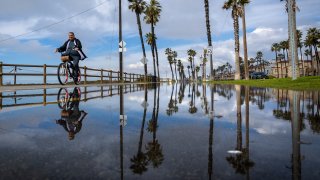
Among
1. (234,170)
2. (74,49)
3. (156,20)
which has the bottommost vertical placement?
(234,170)

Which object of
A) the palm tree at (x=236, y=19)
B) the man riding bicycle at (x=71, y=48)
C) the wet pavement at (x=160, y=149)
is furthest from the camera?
the palm tree at (x=236, y=19)

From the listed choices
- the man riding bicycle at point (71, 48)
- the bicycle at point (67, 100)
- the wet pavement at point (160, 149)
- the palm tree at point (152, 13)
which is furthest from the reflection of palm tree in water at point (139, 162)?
the palm tree at point (152, 13)

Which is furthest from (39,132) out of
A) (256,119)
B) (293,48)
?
(293,48)

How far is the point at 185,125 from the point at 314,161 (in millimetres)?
2245

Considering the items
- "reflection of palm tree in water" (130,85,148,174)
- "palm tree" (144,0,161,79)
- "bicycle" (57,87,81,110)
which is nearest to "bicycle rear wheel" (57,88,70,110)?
"bicycle" (57,87,81,110)

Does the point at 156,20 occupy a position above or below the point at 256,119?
above

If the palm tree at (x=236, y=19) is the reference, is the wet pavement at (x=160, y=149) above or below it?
below

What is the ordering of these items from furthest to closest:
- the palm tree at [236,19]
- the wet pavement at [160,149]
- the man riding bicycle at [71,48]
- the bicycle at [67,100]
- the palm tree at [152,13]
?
the palm tree at [152,13] → the palm tree at [236,19] → the man riding bicycle at [71,48] → the bicycle at [67,100] → the wet pavement at [160,149]

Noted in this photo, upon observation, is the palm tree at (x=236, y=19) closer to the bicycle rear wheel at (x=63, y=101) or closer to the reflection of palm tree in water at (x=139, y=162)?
the bicycle rear wheel at (x=63, y=101)

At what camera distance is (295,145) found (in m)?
3.19

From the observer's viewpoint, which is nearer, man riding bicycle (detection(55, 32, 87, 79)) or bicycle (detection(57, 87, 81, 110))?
bicycle (detection(57, 87, 81, 110))

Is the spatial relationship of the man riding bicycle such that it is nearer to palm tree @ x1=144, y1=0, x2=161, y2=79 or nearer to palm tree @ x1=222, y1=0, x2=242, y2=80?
palm tree @ x1=222, y1=0, x2=242, y2=80

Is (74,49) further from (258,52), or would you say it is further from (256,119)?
(258,52)

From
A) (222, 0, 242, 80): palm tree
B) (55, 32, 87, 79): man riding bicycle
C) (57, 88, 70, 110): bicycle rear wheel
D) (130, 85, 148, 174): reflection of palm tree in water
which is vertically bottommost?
(130, 85, 148, 174): reflection of palm tree in water
